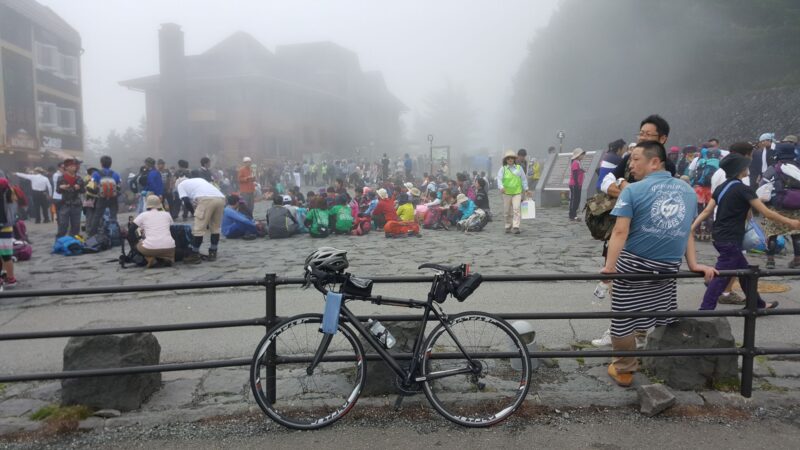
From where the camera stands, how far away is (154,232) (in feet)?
28.2

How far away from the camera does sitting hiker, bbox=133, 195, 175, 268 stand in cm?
852

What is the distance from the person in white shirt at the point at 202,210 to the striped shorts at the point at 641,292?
735 cm

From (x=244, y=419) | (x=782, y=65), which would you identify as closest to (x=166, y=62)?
(x=782, y=65)

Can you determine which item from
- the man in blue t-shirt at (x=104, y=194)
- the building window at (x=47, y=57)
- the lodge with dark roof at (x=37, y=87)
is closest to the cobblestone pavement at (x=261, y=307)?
the man in blue t-shirt at (x=104, y=194)

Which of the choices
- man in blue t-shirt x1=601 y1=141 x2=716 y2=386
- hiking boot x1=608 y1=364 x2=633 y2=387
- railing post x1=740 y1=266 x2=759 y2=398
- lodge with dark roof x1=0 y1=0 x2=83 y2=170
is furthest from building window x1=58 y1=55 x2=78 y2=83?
railing post x1=740 y1=266 x2=759 y2=398

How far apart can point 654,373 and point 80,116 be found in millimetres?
A: 35263

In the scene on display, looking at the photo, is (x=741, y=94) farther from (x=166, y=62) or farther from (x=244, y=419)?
(x=166, y=62)

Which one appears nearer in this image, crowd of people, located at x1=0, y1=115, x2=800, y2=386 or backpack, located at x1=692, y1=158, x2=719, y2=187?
crowd of people, located at x1=0, y1=115, x2=800, y2=386

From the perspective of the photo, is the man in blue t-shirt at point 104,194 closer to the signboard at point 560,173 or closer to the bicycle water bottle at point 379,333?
the bicycle water bottle at point 379,333

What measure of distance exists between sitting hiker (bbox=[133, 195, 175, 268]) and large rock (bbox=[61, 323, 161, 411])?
5.19m

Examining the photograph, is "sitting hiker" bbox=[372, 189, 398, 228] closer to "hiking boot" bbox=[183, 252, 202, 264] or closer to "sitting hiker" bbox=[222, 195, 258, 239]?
"sitting hiker" bbox=[222, 195, 258, 239]

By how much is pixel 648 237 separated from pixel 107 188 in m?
10.3

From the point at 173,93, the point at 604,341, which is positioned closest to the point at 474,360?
the point at 604,341

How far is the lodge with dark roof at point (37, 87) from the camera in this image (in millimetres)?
24312
